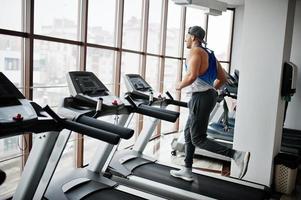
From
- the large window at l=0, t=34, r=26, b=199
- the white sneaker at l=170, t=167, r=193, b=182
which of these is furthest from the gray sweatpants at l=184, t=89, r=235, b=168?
the large window at l=0, t=34, r=26, b=199

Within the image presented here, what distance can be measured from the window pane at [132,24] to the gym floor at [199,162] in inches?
68.0

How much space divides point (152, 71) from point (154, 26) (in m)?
0.82

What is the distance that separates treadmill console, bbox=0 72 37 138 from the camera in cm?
186

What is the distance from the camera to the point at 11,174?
3350 mm

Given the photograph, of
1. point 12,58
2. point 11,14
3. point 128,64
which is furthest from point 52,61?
point 128,64

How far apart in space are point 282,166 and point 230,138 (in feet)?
4.13

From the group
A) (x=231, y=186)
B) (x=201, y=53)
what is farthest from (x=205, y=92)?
(x=231, y=186)

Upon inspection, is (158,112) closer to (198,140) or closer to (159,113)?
(159,113)

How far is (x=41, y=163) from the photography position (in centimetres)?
220

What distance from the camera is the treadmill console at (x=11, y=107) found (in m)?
1.86

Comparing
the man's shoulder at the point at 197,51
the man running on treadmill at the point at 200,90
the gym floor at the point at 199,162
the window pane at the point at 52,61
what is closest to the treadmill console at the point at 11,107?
the window pane at the point at 52,61

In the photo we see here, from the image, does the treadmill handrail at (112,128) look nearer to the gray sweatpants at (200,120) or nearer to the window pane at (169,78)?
the gray sweatpants at (200,120)

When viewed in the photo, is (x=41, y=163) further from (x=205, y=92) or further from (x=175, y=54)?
(x=175, y=54)

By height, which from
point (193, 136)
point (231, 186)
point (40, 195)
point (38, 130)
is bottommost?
point (231, 186)
